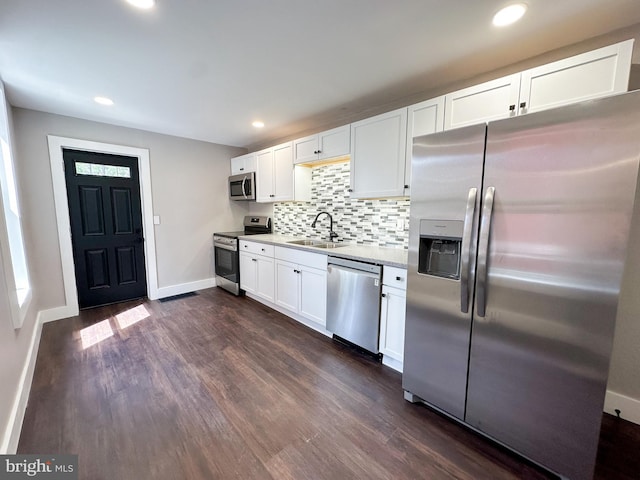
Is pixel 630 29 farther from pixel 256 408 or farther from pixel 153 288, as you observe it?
pixel 153 288

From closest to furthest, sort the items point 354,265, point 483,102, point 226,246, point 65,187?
point 483,102
point 354,265
point 65,187
point 226,246

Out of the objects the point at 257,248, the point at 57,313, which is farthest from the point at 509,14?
the point at 57,313

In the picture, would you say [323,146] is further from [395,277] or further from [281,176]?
[395,277]

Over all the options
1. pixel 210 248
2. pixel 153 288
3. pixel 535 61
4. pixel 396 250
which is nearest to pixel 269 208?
pixel 210 248

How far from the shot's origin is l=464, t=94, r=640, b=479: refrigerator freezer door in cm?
109

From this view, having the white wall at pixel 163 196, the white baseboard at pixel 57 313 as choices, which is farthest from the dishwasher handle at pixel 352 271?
the white baseboard at pixel 57 313

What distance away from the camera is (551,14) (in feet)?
4.63

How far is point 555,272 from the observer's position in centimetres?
121

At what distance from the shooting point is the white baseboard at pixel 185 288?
152 inches

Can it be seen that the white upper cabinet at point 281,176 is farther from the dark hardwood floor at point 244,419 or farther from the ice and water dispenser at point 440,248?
the ice and water dispenser at point 440,248

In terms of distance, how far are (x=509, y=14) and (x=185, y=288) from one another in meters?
4.55

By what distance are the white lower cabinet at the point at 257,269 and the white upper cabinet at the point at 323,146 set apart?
119 centimetres

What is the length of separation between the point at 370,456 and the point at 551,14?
2.59 m

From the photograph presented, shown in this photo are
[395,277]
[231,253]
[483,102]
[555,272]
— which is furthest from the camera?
[231,253]
